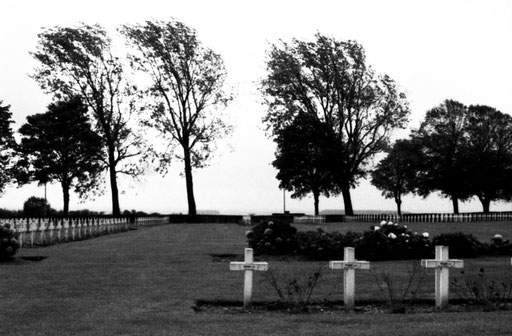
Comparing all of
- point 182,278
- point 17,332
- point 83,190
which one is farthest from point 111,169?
point 17,332

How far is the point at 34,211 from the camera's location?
2109 inches

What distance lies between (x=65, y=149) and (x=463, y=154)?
40.5 m

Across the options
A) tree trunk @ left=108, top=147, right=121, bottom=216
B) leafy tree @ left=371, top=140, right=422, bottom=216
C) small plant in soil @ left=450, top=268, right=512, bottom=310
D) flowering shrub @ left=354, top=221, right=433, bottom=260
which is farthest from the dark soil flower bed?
leafy tree @ left=371, top=140, right=422, bottom=216

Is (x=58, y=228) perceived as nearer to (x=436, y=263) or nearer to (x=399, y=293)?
(x=399, y=293)

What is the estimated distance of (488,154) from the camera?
68.1 m

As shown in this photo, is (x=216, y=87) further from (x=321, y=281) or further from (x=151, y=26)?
(x=321, y=281)

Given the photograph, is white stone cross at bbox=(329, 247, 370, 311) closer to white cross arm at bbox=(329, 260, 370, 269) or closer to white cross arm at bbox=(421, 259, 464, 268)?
white cross arm at bbox=(329, 260, 370, 269)

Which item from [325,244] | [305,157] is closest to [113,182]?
[305,157]

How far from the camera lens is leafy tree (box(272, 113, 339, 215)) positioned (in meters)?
55.9

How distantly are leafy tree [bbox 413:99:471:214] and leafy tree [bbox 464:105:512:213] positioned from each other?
2.38 feet

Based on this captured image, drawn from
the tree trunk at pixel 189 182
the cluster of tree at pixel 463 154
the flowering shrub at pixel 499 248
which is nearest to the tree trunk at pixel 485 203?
the cluster of tree at pixel 463 154

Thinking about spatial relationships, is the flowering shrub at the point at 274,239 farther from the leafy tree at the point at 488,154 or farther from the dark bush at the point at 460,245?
the leafy tree at the point at 488,154

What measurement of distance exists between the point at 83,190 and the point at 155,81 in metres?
10.9

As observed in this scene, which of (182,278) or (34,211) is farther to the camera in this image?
(34,211)
